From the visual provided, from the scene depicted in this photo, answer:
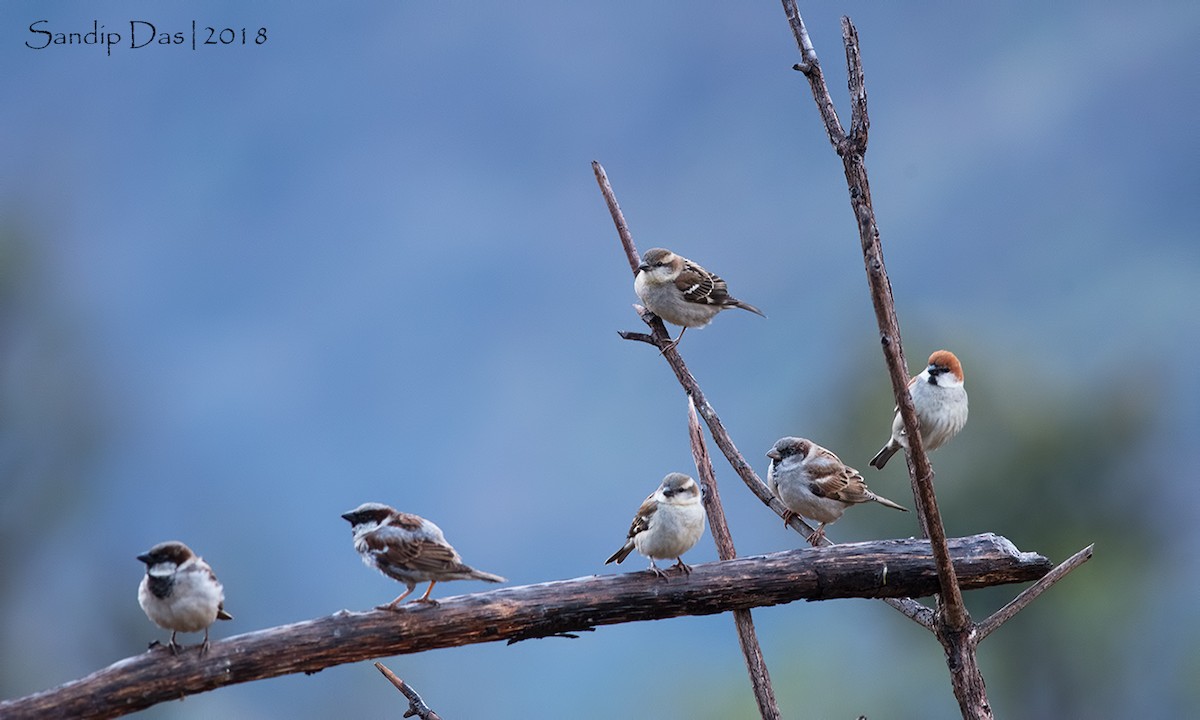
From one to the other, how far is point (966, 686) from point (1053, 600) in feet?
16.6

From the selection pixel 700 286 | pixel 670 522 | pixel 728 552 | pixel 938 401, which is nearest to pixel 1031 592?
pixel 938 401

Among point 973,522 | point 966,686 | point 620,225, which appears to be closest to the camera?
point 966,686

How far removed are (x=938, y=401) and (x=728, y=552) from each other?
107 cm

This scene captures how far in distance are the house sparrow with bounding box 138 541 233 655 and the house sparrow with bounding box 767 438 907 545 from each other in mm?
2289

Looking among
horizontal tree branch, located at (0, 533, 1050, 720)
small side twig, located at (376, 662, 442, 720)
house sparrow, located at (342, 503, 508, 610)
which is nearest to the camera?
horizontal tree branch, located at (0, 533, 1050, 720)

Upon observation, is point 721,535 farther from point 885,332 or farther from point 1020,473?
point 1020,473

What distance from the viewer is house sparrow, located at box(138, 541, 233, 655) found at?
397cm

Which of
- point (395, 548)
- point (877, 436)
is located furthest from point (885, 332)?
point (877, 436)

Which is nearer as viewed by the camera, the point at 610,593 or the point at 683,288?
the point at 610,593

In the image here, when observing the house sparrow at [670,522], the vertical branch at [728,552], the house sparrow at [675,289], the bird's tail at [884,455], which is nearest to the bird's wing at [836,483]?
the bird's tail at [884,455]

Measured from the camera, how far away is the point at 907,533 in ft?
30.8

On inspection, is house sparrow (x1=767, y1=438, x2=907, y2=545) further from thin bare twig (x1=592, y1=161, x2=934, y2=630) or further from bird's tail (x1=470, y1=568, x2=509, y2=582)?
bird's tail (x1=470, y1=568, x2=509, y2=582)

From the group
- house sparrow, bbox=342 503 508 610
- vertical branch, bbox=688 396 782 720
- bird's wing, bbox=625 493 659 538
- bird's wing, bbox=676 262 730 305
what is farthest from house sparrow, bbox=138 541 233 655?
bird's wing, bbox=676 262 730 305

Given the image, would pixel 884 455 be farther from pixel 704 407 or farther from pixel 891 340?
pixel 891 340
